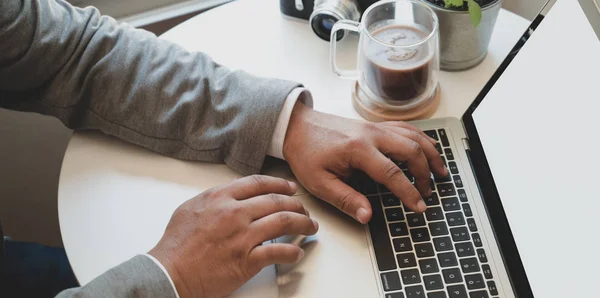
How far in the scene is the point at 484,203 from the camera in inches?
28.8

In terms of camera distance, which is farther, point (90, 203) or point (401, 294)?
point (90, 203)

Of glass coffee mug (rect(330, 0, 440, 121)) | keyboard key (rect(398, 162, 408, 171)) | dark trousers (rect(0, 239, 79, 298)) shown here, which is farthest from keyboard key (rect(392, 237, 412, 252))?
dark trousers (rect(0, 239, 79, 298))

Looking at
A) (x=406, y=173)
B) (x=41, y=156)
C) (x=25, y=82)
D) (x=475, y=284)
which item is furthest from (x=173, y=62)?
(x=41, y=156)

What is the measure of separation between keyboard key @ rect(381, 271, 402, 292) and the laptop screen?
14 cm

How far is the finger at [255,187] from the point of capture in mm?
711

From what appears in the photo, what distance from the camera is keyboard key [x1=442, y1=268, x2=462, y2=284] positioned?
67 centimetres

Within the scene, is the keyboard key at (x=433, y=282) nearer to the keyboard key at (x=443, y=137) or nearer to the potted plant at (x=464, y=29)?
the keyboard key at (x=443, y=137)

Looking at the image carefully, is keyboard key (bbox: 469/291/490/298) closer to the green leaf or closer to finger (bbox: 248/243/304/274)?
finger (bbox: 248/243/304/274)

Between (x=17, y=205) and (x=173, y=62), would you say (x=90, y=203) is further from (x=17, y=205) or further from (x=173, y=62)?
(x=17, y=205)

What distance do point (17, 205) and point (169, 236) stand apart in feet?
2.90

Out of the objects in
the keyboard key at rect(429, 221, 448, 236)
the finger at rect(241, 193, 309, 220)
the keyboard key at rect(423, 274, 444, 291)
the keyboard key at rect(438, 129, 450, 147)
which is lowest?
the keyboard key at rect(423, 274, 444, 291)

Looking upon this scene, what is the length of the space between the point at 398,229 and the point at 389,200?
4 centimetres

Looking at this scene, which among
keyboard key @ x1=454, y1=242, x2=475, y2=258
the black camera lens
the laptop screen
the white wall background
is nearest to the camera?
the laptop screen

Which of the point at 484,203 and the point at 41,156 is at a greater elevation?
the point at 484,203
